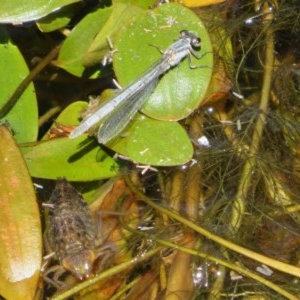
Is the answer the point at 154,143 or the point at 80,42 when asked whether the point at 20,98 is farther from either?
the point at 154,143

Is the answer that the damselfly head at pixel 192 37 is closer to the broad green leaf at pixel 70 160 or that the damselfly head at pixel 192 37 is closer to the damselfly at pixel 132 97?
the damselfly at pixel 132 97

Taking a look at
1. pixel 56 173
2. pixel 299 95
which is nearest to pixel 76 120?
pixel 56 173

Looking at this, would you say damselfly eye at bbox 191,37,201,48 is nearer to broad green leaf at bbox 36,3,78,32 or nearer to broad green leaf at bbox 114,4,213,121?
broad green leaf at bbox 114,4,213,121

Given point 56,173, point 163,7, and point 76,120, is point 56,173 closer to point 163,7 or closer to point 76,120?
point 76,120

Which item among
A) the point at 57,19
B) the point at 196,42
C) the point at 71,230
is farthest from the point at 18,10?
the point at 71,230

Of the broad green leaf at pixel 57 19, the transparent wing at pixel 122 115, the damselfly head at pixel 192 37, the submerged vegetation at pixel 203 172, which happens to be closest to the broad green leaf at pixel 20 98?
the submerged vegetation at pixel 203 172
